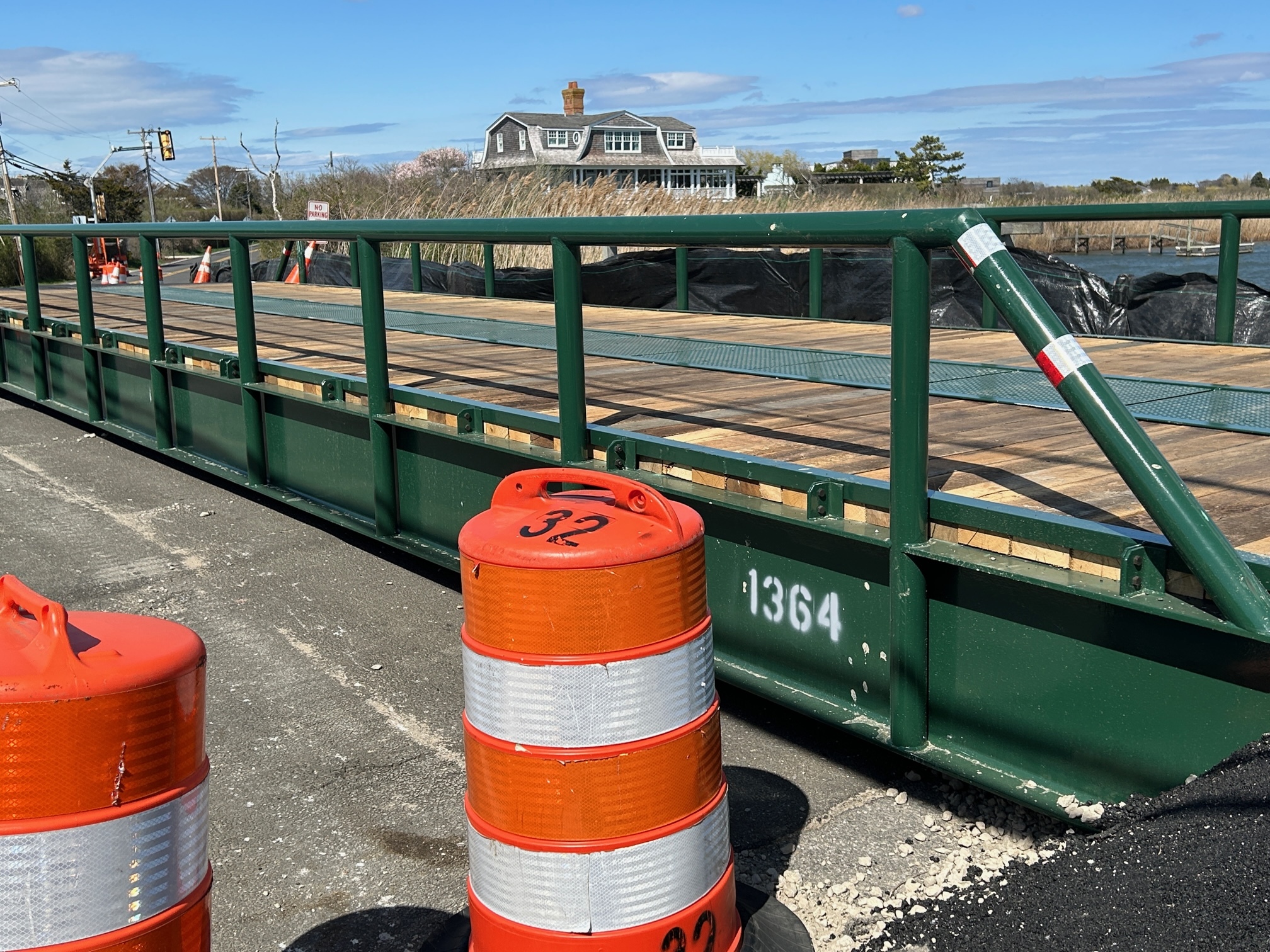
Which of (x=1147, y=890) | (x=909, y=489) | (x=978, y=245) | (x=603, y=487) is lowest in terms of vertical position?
(x=1147, y=890)

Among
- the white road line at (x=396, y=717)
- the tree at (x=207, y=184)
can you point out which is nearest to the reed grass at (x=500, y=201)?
the white road line at (x=396, y=717)

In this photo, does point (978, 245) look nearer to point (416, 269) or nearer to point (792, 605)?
point (792, 605)

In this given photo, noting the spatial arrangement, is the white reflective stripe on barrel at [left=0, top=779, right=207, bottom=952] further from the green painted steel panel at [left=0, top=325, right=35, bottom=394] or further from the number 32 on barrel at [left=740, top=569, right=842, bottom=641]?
the green painted steel panel at [left=0, top=325, right=35, bottom=394]

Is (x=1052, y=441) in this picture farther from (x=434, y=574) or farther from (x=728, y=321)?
(x=728, y=321)

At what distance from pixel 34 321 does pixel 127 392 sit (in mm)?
1924

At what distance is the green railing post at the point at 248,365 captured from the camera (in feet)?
22.5

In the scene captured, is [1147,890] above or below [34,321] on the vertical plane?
below

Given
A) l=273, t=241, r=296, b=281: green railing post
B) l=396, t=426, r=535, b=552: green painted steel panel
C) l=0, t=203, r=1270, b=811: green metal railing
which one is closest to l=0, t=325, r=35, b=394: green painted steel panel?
l=273, t=241, r=296, b=281: green railing post

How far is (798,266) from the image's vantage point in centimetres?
1261

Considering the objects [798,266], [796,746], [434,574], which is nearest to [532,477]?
[796,746]

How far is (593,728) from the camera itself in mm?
2582

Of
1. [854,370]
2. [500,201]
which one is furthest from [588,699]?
[500,201]

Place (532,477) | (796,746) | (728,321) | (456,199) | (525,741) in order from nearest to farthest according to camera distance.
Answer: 1. (525,741)
2. (532,477)
3. (796,746)
4. (728,321)
5. (456,199)

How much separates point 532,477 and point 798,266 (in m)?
10.1
